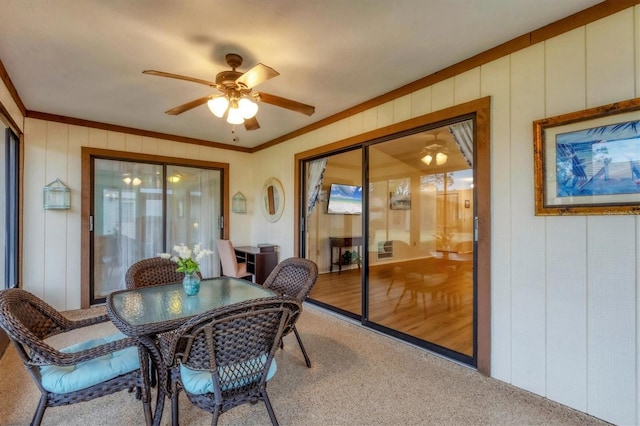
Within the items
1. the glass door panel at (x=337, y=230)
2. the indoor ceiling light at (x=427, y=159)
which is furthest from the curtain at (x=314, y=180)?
the indoor ceiling light at (x=427, y=159)

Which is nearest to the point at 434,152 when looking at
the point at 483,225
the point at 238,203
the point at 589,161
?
the point at 483,225

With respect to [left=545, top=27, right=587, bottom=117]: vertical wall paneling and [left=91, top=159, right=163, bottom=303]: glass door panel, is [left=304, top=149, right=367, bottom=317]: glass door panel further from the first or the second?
[left=91, top=159, right=163, bottom=303]: glass door panel

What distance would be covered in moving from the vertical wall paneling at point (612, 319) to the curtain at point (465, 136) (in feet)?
3.37

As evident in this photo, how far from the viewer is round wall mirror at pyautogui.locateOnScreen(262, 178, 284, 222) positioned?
4965 mm

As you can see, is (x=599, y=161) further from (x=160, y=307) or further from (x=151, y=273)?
(x=151, y=273)

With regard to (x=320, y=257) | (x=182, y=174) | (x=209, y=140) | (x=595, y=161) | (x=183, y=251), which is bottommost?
(x=320, y=257)

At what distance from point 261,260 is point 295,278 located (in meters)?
2.05

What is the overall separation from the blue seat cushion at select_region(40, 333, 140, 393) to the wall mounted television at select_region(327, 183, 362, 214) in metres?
3.42

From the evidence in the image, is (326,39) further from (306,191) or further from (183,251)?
(306,191)

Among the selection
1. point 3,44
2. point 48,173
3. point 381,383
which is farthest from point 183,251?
point 48,173

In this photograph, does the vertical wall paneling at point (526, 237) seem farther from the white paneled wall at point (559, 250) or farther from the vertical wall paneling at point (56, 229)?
the vertical wall paneling at point (56, 229)

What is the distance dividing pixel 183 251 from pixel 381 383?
71.2 inches

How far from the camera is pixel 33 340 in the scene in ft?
4.92

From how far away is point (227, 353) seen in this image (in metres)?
1.50
